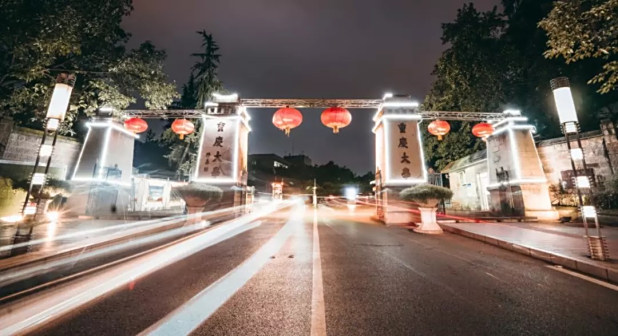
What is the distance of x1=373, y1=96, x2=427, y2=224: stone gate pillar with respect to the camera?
37.4ft

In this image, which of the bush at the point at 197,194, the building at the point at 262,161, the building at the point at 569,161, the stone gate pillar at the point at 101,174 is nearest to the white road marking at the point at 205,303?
the bush at the point at 197,194

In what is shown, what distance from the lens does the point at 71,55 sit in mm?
9305

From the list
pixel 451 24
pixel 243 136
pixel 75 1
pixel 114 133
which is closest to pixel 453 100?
pixel 451 24

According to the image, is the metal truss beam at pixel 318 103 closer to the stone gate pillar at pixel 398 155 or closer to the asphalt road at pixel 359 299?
the stone gate pillar at pixel 398 155

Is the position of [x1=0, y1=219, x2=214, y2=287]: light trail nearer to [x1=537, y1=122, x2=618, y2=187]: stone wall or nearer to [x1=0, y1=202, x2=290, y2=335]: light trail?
[x1=0, y1=202, x2=290, y2=335]: light trail

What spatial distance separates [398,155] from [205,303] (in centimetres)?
1108

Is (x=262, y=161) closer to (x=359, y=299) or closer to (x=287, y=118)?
(x=287, y=118)

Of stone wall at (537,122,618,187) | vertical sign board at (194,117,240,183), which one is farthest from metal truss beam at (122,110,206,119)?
stone wall at (537,122,618,187)

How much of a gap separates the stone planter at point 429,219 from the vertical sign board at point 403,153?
9.87 ft

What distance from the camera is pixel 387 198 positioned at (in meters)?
11.5

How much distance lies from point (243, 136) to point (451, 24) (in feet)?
45.2

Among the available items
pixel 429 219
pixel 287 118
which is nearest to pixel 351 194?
pixel 429 219

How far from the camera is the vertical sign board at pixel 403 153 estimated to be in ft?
38.7

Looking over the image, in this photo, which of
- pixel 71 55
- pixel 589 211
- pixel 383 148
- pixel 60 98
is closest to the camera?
pixel 589 211
